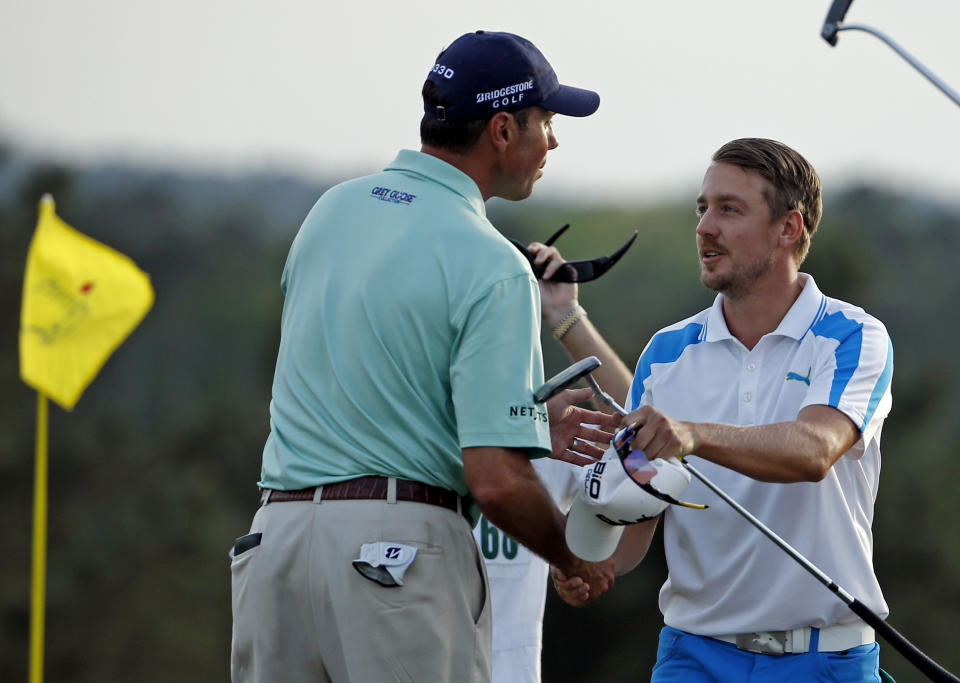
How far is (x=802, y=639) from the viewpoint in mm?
4379

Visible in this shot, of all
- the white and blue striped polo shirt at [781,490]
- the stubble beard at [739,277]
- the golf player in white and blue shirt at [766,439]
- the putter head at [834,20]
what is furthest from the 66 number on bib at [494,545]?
the putter head at [834,20]

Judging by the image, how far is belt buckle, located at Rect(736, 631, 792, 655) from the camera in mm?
4398

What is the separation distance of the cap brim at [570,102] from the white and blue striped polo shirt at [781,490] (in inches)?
34.3

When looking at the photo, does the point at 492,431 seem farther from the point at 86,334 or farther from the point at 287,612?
the point at 86,334

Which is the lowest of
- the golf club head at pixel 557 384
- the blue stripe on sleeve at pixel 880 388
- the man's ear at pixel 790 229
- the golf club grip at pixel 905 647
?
the golf club grip at pixel 905 647

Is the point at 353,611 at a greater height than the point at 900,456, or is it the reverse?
the point at 353,611

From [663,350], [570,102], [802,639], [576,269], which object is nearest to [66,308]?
[576,269]

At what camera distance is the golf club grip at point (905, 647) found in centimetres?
403

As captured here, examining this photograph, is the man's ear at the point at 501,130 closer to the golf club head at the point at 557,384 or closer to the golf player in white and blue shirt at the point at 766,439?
the golf club head at the point at 557,384

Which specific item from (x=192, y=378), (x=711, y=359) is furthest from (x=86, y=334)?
(x=192, y=378)

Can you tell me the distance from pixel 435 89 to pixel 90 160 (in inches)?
2131

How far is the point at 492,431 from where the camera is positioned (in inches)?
147

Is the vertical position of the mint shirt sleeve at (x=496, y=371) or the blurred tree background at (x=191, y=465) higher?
the mint shirt sleeve at (x=496, y=371)

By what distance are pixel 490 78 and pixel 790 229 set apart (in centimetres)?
125
